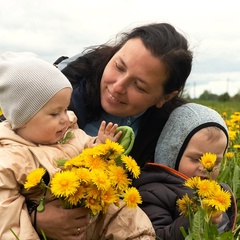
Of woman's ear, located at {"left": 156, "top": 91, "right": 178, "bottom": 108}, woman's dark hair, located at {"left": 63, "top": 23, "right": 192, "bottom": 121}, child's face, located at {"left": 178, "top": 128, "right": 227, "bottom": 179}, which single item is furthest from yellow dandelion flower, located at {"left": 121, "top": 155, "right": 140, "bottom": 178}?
woman's ear, located at {"left": 156, "top": 91, "right": 178, "bottom": 108}

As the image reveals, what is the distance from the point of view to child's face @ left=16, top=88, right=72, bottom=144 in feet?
7.25

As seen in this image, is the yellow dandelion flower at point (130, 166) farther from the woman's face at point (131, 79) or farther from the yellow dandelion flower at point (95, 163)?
the woman's face at point (131, 79)

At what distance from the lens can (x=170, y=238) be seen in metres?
2.26

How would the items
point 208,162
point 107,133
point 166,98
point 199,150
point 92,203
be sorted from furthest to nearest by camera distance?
1. point 166,98
2. point 199,150
3. point 107,133
4. point 208,162
5. point 92,203

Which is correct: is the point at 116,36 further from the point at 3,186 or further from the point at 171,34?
the point at 3,186

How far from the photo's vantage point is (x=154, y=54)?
9.31 ft

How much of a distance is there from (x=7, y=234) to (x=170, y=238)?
0.67 metres

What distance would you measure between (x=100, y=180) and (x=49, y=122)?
1.60ft

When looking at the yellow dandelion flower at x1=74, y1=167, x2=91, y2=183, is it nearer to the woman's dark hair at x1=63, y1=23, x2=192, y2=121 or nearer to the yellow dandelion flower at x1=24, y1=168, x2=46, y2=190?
the yellow dandelion flower at x1=24, y1=168, x2=46, y2=190

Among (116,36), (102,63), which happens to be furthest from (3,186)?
(116,36)

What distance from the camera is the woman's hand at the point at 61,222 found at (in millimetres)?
2090

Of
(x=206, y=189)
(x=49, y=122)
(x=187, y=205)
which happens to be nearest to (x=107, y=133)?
(x=49, y=122)

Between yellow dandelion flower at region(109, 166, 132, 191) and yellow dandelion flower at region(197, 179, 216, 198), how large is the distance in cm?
27

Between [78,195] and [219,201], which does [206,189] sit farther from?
[78,195]
